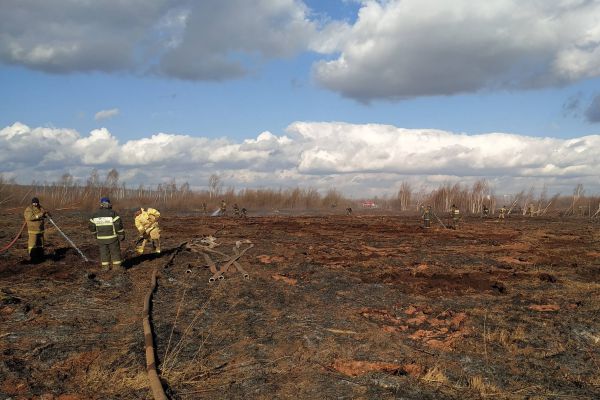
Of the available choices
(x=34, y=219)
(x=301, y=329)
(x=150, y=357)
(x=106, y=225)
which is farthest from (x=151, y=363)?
(x=34, y=219)

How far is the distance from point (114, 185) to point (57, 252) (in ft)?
161

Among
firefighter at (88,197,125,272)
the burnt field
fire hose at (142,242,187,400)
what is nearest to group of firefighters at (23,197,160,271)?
firefighter at (88,197,125,272)

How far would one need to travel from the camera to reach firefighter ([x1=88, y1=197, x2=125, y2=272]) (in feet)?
34.2

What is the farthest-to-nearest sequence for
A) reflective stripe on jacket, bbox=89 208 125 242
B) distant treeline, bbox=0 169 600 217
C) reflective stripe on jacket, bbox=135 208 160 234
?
distant treeline, bbox=0 169 600 217 < reflective stripe on jacket, bbox=135 208 160 234 < reflective stripe on jacket, bbox=89 208 125 242

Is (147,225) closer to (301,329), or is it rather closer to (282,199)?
(301,329)

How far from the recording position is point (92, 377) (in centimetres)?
537

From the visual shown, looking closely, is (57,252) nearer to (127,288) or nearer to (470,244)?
(127,288)

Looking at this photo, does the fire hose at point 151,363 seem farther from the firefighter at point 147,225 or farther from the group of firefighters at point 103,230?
the firefighter at point 147,225

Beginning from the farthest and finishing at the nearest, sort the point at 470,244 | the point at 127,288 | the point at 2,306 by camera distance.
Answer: the point at 470,244
the point at 127,288
the point at 2,306

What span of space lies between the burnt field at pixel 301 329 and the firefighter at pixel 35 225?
404 mm

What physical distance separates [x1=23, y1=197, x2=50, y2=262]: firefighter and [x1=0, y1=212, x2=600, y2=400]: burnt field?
1.33 ft

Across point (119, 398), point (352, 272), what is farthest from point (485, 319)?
point (119, 398)

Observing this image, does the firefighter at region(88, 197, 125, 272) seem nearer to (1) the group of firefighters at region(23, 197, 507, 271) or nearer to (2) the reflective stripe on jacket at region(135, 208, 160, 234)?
(1) the group of firefighters at region(23, 197, 507, 271)

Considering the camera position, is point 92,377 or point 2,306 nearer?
point 92,377
